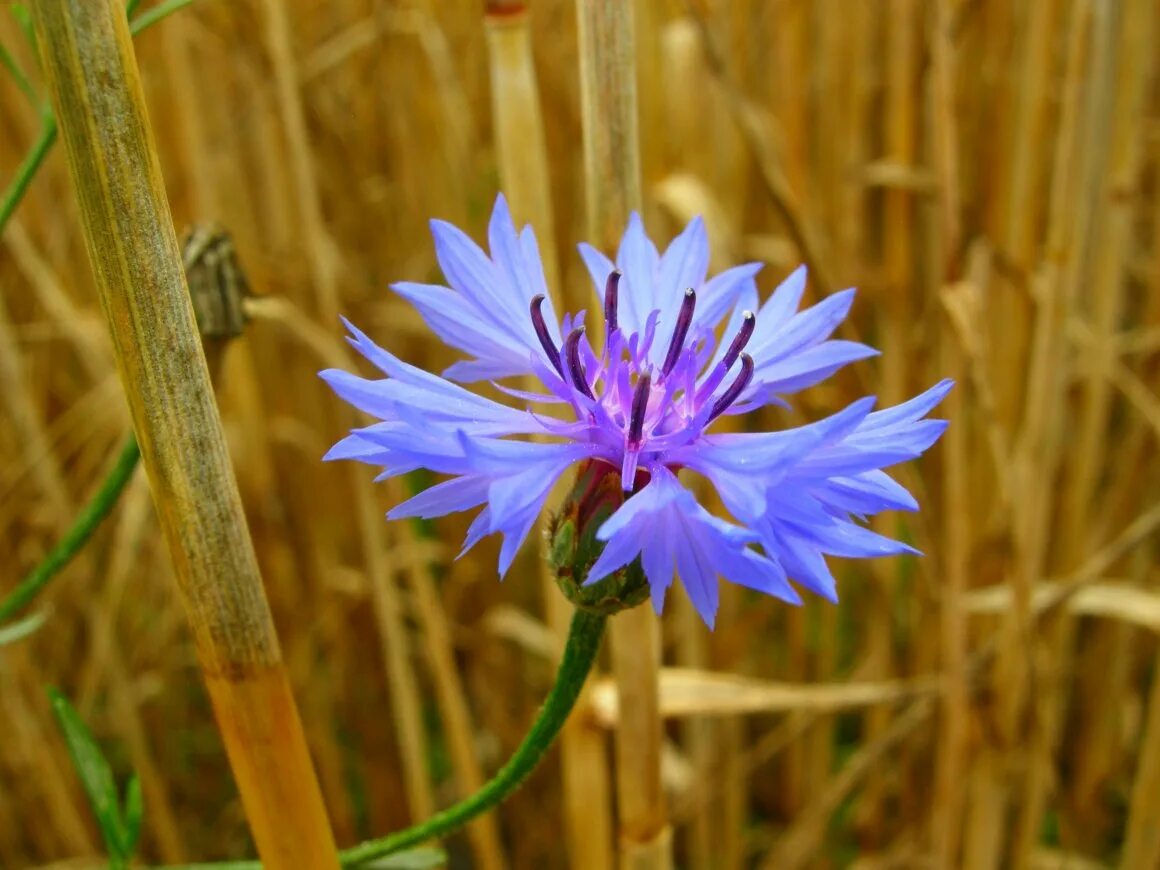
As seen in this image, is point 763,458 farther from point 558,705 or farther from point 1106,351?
point 1106,351

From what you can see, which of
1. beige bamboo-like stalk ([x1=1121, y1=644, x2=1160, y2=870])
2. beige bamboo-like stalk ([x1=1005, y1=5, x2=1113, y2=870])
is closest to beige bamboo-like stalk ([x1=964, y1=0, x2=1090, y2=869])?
beige bamboo-like stalk ([x1=1005, y1=5, x2=1113, y2=870])

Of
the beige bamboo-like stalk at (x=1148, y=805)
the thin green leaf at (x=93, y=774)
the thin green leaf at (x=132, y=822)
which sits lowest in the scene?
the beige bamboo-like stalk at (x=1148, y=805)

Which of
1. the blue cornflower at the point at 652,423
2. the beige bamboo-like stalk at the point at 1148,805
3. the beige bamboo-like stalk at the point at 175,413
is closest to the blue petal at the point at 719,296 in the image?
the blue cornflower at the point at 652,423

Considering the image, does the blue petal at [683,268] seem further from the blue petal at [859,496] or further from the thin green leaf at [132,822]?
the thin green leaf at [132,822]

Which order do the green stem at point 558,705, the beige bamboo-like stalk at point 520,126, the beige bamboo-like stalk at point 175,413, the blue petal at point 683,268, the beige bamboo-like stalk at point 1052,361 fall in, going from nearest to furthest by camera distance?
the beige bamboo-like stalk at point 175,413 → the green stem at point 558,705 → the blue petal at point 683,268 → the beige bamboo-like stalk at point 520,126 → the beige bamboo-like stalk at point 1052,361

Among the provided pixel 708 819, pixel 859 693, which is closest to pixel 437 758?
pixel 708 819

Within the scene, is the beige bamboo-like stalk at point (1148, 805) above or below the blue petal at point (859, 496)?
below

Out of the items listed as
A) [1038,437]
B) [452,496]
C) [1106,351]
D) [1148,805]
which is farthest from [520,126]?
[1148,805]

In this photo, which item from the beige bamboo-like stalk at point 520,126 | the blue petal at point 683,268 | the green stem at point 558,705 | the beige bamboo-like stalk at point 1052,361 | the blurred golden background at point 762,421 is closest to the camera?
the green stem at point 558,705

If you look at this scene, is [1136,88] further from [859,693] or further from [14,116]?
[14,116]
